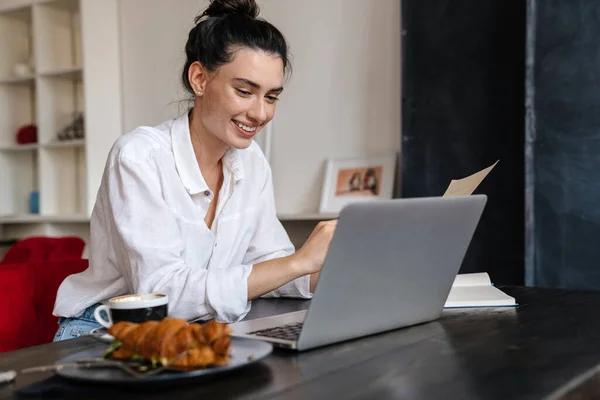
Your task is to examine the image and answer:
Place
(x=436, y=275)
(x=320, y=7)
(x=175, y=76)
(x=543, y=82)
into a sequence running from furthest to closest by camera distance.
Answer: (x=175, y=76) < (x=320, y=7) < (x=543, y=82) < (x=436, y=275)

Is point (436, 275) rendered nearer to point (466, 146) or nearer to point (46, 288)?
point (46, 288)

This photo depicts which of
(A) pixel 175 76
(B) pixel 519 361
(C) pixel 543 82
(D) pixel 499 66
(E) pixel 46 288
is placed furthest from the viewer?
(A) pixel 175 76

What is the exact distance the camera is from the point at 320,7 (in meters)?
3.44

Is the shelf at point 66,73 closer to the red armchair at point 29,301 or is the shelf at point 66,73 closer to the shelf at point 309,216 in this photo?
the shelf at point 309,216

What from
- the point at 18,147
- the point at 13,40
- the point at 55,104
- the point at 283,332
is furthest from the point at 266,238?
the point at 13,40

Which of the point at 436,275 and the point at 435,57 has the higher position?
the point at 435,57

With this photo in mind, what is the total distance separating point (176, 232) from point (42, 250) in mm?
1219

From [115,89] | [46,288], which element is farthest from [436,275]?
[115,89]

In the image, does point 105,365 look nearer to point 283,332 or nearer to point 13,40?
point 283,332

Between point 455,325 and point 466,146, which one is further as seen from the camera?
point 466,146

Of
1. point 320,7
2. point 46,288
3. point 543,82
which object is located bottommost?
point 46,288

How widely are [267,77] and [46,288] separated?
0.69m

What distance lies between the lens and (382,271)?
1.00 m

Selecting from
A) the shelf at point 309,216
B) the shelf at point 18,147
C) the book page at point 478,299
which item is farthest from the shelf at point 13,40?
the book page at point 478,299
